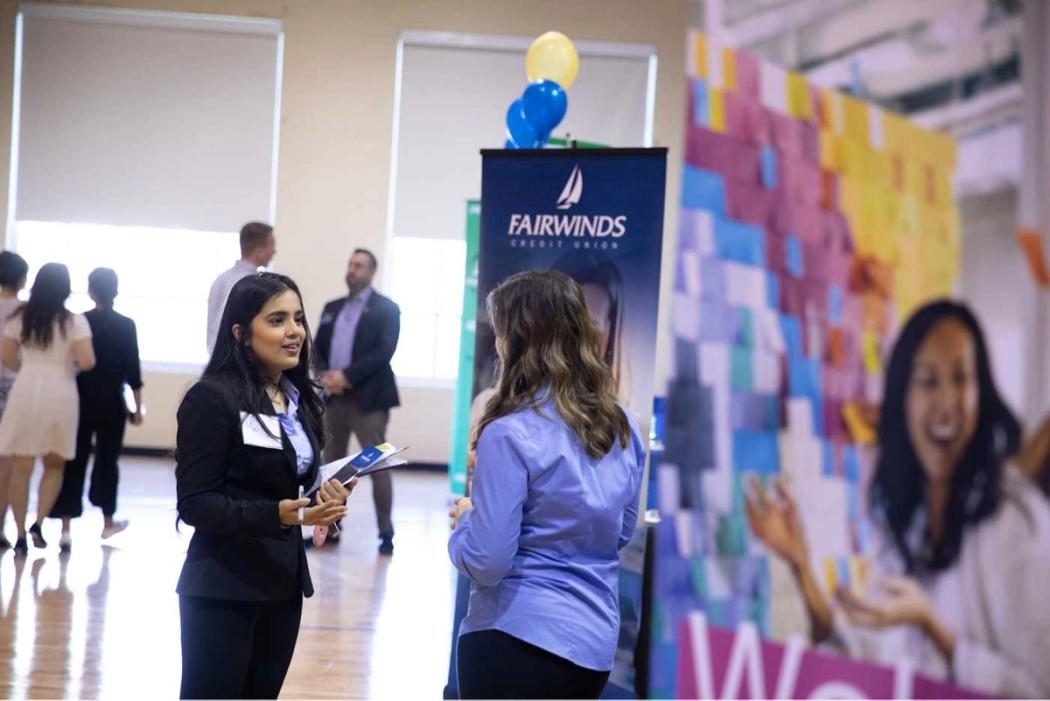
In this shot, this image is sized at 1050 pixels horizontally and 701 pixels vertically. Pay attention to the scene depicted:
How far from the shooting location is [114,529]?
6.16 meters

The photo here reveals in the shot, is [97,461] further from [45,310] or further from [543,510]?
[543,510]

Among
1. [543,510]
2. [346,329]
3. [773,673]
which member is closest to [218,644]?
[543,510]

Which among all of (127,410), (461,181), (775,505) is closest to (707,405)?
(775,505)

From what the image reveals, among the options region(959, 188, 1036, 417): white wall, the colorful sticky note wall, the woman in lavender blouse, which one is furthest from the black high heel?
region(959, 188, 1036, 417): white wall

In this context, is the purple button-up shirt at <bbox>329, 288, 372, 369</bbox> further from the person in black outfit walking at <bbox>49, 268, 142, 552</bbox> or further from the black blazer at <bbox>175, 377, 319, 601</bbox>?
the black blazer at <bbox>175, 377, 319, 601</bbox>

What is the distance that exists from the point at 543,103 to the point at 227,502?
2.06 metres

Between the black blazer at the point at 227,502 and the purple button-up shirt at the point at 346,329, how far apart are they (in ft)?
13.0

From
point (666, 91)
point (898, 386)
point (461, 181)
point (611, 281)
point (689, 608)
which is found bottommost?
point (689, 608)

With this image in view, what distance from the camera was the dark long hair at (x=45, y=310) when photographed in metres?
5.03

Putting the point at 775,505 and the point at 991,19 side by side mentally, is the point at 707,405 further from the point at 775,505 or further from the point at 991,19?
the point at 991,19

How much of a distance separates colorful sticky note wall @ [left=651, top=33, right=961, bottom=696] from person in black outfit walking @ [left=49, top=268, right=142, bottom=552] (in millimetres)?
5001

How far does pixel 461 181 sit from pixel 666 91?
200cm

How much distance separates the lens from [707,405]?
0.99 metres

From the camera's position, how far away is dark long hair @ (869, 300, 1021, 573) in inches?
32.8
